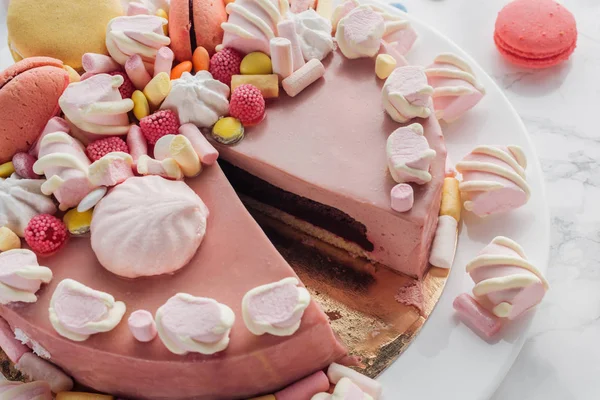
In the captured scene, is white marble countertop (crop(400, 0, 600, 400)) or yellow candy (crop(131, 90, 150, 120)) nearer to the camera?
yellow candy (crop(131, 90, 150, 120))

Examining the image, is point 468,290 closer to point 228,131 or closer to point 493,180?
point 493,180

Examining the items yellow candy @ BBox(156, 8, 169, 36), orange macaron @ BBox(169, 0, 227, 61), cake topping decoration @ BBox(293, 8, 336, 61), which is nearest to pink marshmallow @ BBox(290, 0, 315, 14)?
cake topping decoration @ BBox(293, 8, 336, 61)

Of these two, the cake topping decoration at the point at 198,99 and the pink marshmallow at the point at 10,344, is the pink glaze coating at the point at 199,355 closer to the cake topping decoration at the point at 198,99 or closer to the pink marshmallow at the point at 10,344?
the pink marshmallow at the point at 10,344

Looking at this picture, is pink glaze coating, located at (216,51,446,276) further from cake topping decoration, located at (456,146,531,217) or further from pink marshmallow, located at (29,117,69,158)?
pink marshmallow, located at (29,117,69,158)

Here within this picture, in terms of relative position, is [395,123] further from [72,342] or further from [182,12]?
[72,342]

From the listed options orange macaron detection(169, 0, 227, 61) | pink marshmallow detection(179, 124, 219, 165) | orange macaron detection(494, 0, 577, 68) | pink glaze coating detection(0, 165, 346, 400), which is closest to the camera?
pink glaze coating detection(0, 165, 346, 400)

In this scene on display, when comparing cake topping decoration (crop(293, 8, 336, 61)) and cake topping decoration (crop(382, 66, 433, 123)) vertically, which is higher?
cake topping decoration (crop(293, 8, 336, 61))

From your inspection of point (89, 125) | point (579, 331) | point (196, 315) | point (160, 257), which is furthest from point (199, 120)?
point (579, 331)

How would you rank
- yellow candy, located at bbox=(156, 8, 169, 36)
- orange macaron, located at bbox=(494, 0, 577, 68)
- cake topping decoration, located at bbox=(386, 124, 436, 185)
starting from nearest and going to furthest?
cake topping decoration, located at bbox=(386, 124, 436, 185), yellow candy, located at bbox=(156, 8, 169, 36), orange macaron, located at bbox=(494, 0, 577, 68)
